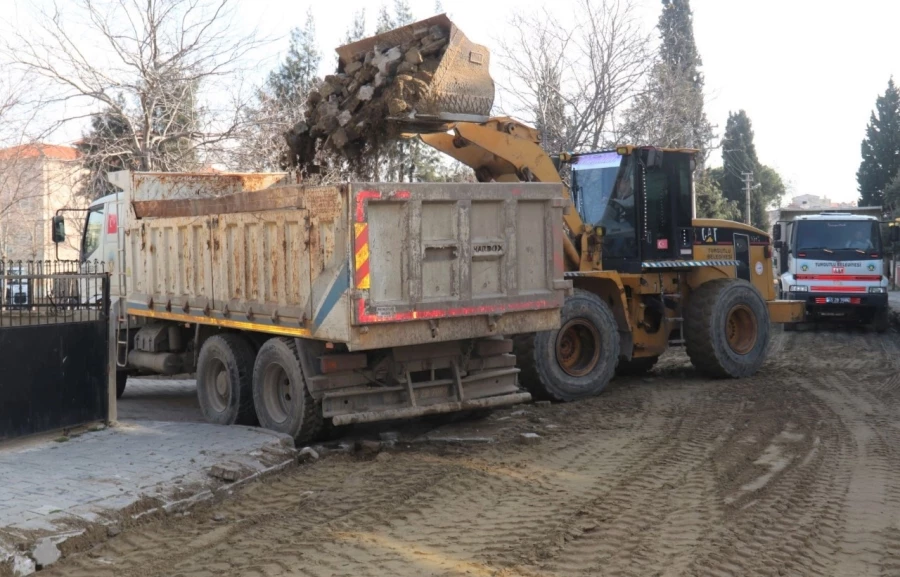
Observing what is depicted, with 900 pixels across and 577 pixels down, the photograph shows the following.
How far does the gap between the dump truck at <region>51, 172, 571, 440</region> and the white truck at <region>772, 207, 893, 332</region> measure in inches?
526

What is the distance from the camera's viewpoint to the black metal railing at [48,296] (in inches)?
341

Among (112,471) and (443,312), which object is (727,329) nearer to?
(443,312)

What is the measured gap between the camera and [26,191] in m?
25.0

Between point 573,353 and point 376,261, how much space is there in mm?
4325

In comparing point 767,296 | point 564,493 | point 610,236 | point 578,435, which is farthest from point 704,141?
point 564,493

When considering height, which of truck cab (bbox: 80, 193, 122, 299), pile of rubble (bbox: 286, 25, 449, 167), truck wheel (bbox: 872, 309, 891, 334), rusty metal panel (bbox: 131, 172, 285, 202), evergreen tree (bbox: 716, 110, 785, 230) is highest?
evergreen tree (bbox: 716, 110, 785, 230)

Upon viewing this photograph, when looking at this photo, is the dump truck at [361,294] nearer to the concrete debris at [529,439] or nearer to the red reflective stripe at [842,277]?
the concrete debris at [529,439]

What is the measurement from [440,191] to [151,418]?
485 centimetres

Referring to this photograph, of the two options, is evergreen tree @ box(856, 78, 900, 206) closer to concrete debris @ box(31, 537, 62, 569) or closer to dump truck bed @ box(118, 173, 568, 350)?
dump truck bed @ box(118, 173, 568, 350)

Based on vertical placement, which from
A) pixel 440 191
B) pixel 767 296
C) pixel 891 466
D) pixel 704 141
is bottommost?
pixel 891 466

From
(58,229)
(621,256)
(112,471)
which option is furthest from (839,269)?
(112,471)

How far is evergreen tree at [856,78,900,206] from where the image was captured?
2319 inches

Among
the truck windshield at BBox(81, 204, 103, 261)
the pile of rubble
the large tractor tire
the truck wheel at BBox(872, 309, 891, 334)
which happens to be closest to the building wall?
the truck windshield at BBox(81, 204, 103, 261)

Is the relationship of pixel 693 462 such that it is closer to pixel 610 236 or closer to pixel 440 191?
pixel 440 191
